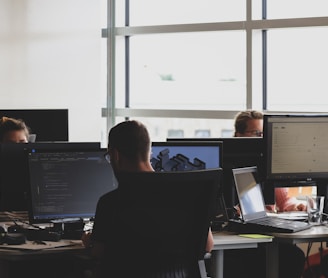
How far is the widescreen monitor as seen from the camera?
3.99 metres

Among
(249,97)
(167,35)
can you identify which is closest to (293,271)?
(249,97)

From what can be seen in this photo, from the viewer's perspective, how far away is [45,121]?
6.05 metres

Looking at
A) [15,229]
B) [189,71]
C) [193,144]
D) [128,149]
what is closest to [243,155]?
[193,144]

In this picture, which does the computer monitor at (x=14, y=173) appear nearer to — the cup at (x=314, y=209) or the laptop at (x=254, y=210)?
the laptop at (x=254, y=210)

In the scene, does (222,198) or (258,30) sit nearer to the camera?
(222,198)

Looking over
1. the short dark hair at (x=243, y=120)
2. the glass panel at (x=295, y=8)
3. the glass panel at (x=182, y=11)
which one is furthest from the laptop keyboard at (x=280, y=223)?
the glass panel at (x=182, y=11)

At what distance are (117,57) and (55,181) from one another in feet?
12.5

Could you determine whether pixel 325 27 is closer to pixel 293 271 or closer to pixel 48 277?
pixel 293 271

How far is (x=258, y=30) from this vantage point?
20.7 feet

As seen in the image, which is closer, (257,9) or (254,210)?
(254,210)

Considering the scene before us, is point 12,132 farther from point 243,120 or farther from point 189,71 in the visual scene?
point 189,71

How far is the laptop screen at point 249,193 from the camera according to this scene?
3730mm

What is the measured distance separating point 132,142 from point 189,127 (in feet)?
12.5

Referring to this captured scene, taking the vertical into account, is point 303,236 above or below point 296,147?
below
